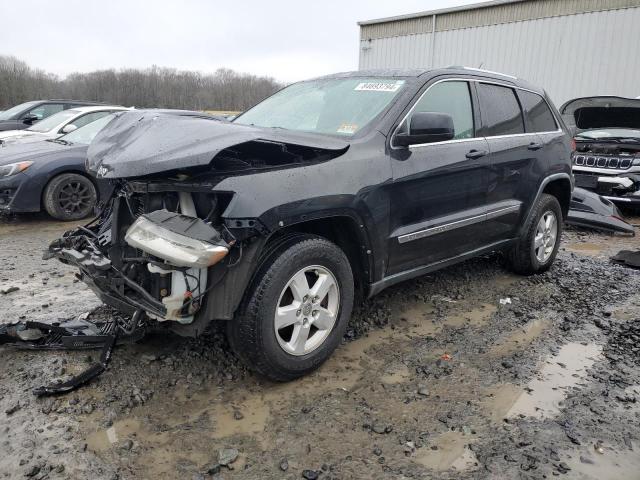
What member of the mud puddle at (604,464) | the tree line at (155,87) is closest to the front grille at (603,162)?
the mud puddle at (604,464)

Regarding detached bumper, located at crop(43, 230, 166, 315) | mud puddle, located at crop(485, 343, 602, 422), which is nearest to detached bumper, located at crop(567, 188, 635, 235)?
mud puddle, located at crop(485, 343, 602, 422)

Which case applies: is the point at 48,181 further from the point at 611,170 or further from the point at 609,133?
the point at 609,133

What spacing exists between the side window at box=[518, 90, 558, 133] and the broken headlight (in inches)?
131

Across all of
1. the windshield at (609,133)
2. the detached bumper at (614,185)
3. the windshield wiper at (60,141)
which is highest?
the windshield at (609,133)

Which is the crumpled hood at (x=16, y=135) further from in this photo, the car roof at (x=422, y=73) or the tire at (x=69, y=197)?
the car roof at (x=422, y=73)

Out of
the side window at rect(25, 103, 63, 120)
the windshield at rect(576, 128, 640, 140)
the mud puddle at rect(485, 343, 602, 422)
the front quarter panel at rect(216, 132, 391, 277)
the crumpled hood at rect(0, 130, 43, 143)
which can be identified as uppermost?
the side window at rect(25, 103, 63, 120)

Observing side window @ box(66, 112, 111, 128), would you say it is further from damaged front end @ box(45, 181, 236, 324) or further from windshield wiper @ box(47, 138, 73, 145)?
damaged front end @ box(45, 181, 236, 324)

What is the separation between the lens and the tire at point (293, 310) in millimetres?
2674

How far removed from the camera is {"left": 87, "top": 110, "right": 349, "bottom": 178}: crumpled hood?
252 centimetres

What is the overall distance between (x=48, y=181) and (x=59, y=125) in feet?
7.31

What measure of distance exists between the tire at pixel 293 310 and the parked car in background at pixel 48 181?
4438 millimetres

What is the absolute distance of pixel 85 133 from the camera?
7.65 m

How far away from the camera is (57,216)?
678 centimetres

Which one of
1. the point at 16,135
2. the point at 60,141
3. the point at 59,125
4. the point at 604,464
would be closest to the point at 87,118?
the point at 59,125
